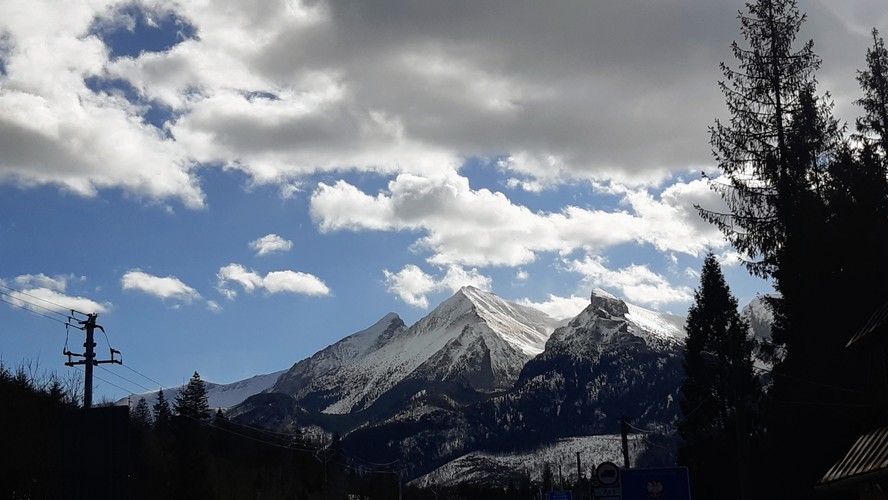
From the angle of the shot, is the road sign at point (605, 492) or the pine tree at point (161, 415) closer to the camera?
the road sign at point (605, 492)

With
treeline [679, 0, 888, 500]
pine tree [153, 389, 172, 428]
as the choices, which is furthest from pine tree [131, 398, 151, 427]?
treeline [679, 0, 888, 500]

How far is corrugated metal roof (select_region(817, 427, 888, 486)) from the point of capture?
850 inches

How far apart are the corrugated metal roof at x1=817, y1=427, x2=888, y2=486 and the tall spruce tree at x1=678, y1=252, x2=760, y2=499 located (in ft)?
112

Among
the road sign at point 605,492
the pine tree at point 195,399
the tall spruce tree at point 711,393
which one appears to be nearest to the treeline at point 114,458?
the pine tree at point 195,399

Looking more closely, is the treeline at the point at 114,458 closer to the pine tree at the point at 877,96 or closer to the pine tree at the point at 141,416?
the pine tree at the point at 141,416

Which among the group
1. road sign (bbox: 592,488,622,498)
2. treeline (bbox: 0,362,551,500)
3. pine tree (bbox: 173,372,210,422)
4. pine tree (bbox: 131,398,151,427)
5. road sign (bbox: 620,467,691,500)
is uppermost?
pine tree (bbox: 173,372,210,422)

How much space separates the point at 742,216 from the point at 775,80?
18.5 feet

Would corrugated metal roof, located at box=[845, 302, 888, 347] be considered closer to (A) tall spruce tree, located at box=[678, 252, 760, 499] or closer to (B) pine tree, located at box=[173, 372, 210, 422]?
(A) tall spruce tree, located at box=[678, 252, 760, 499]

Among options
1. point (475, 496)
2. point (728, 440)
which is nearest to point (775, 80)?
point (728, 440)

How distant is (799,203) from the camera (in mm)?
38719

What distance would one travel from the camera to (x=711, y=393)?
219 ft

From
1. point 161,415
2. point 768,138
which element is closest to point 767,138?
point 768,138

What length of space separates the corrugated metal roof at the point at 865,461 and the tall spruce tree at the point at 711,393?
112ft

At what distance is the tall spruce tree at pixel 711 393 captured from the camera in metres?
60.2
